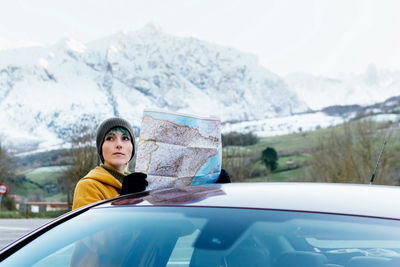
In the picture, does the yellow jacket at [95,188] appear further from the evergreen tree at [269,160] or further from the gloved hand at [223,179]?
the evergreen tree at [269,160]

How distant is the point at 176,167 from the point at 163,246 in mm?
921

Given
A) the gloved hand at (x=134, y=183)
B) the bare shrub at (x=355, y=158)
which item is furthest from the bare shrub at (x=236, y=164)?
the gloved hand at (x=134, y=183)

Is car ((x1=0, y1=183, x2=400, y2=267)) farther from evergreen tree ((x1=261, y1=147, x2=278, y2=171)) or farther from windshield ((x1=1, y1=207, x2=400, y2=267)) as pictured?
evergreen tree ((x1=261, y1=147, x2=278, y2=171))

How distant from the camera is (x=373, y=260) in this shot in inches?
70.4

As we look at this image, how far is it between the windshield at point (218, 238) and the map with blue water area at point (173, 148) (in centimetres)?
95

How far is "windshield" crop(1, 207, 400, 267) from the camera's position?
178 cm

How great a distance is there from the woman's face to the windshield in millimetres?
1355

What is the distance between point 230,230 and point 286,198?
1.01 ft

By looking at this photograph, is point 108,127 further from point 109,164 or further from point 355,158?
point 355,158

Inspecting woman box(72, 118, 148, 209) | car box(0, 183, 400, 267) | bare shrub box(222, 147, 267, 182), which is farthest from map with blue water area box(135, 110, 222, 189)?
bare shrub box(222, 147, 267, 182)

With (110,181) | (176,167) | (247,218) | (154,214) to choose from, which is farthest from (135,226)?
(110,181)

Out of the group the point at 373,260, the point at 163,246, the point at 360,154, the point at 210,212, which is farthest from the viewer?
the point at 360,154

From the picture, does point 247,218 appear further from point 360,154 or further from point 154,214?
point 360,154

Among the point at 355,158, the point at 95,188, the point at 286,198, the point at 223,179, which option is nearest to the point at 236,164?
the point at 355,158
